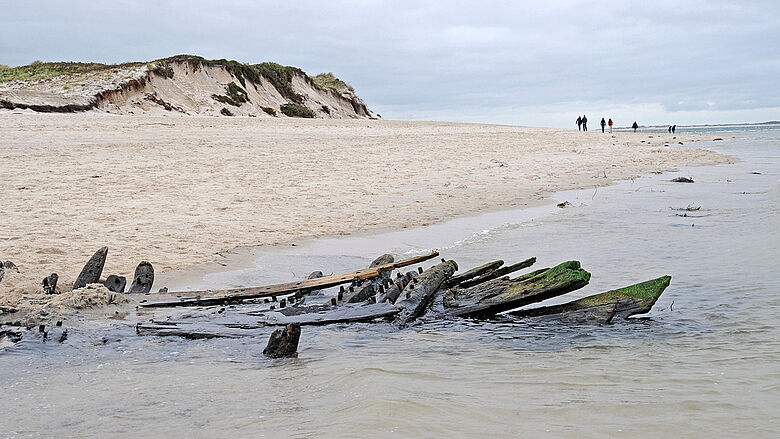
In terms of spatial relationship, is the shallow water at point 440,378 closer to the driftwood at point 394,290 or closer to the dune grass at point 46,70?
the driftwood at point 394,290

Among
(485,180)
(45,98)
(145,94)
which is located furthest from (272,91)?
(485,180)

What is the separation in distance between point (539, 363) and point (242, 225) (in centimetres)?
620

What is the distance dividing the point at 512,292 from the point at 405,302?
2.91 ft

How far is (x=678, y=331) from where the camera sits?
5.18 meters

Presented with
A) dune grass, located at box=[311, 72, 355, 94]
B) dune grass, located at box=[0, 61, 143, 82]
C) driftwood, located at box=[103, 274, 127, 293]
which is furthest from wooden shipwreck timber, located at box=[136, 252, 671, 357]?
dune grass, located at box=[311, 72, 355, 94]

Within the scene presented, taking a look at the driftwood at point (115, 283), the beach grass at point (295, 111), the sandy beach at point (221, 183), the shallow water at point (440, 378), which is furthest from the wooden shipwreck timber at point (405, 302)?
the beach grass at point (295, 111)

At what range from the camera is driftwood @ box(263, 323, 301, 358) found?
436 cm

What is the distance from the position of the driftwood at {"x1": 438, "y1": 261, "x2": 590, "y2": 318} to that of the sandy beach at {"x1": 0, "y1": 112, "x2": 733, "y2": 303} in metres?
3.52

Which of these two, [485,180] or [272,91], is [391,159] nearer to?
[485,180]

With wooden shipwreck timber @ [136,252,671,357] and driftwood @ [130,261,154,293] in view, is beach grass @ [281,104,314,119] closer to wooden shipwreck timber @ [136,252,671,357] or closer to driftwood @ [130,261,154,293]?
driftwood @ [130,261,154,293]

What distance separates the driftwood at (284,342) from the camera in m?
4.36

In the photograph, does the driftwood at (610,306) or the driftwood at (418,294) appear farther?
the driftwood at (418,294)

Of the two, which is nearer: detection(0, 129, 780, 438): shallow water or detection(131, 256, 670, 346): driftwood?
detection(0, 129, 780, 438): shallow water

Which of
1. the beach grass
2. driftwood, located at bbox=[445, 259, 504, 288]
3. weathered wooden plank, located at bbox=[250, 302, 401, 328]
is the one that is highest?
the beach grass
